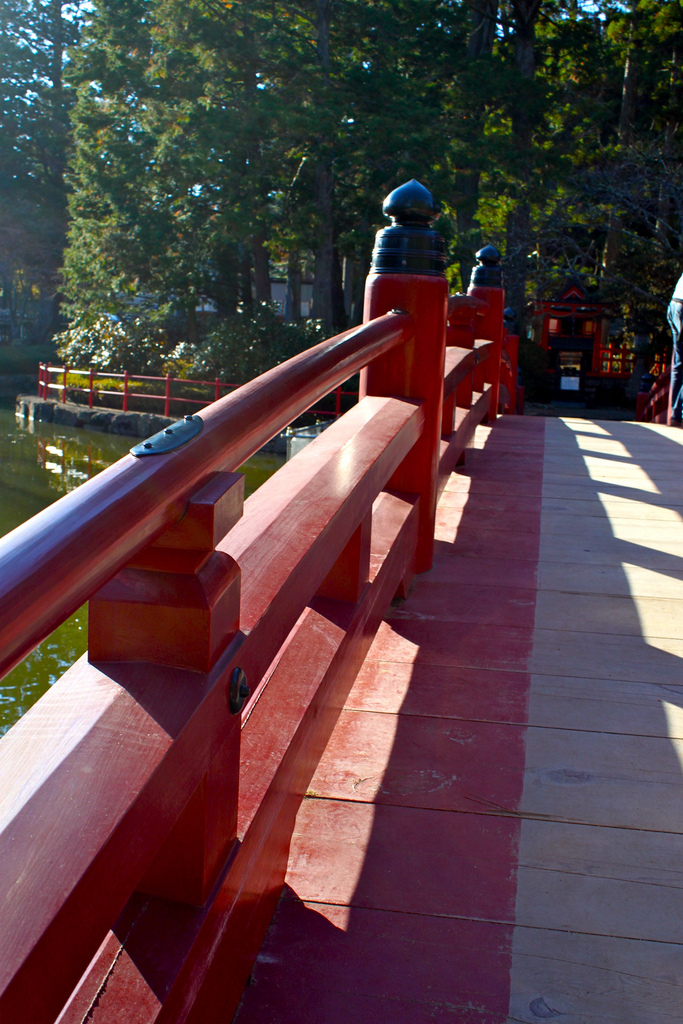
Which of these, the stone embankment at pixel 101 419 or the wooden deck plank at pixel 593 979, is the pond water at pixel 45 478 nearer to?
the stone embankment at pixel 101 419

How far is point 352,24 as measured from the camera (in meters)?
19.1

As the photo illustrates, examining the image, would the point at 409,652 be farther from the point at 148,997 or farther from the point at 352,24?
the point at 352,24

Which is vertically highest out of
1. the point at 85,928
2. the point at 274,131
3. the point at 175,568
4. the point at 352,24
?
the point at 352,24

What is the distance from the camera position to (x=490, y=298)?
551 centimetres

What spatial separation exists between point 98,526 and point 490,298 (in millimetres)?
5125

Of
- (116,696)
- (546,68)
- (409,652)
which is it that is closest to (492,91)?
(546,68)

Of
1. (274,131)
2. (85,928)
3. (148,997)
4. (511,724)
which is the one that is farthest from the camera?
(274,131)

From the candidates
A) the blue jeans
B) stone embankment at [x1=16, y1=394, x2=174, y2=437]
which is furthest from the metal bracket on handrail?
stone embankment at [x1=16, y1=394, x2=174, y2=437]

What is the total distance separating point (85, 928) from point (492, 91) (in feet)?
65.4

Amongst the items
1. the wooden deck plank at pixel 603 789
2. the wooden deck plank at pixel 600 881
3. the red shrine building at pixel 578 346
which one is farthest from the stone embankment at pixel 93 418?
the wooden deck plank at pixel 600 881

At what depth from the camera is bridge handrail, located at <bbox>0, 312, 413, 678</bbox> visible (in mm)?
594

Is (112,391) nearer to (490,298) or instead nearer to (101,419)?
(101,419)

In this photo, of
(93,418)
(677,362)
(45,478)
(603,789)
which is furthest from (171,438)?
(93,418)

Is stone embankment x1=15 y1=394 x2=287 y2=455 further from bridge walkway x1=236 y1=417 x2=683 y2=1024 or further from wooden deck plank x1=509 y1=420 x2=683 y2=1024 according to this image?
bridge walkway x1=236 y1=417 x2=683 y2=1024
